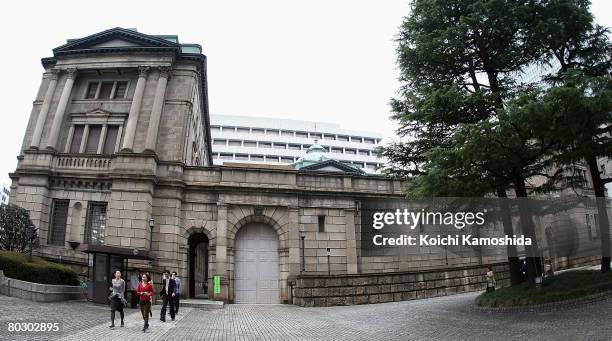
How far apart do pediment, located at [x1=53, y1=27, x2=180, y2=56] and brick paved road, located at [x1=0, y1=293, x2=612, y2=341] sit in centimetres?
1735

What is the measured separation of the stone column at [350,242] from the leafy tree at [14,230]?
56.3 feet

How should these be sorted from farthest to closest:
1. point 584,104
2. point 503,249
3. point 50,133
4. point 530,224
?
point 503,249 → point 50,133 → point 530,224 → point 584,104

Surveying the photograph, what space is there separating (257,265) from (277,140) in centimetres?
8187

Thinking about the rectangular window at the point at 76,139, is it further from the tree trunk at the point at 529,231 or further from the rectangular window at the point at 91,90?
the tree trunk at the point at 529,231

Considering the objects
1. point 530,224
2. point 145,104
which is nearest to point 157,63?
point 145,104

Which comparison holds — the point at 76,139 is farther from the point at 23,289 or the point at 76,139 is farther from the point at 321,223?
the point at 321,223

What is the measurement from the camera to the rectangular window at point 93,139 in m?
27.6

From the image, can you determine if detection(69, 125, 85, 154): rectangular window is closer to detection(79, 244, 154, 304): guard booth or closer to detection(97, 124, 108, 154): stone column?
detection(97, 124, 108, 154): stone column

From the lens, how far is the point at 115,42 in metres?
28.8

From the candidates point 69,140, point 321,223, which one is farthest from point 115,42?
point 321,223

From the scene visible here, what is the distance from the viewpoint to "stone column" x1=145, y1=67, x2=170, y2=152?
25750 mm

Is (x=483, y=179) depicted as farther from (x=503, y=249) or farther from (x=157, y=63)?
(x=157, y=63)

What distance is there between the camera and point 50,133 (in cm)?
2655

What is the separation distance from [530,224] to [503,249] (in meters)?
17.3
